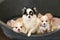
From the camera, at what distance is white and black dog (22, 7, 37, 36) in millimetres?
1267

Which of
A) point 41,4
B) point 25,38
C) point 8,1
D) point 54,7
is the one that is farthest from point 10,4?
point 25,38

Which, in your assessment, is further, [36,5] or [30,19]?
[36,5]

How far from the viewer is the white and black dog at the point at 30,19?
1267 millimetres

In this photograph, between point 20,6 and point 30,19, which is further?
point 20,6

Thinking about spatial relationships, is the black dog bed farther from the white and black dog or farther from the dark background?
the white and black dog

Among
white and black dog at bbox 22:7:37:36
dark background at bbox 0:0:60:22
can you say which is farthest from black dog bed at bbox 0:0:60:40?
white and black dog at bbox 22:7:37:36

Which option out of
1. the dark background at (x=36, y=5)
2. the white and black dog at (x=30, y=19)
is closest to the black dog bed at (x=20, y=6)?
the dark background at (x=36, y=5)

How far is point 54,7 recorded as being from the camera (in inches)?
66.9

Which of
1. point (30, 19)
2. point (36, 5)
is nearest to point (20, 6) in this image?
point (36, 5)

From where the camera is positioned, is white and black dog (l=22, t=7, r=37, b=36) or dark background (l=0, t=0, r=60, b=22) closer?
white and black dog (l=22, t=7, r=37, b=36)

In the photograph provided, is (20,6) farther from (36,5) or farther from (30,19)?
(30,19)

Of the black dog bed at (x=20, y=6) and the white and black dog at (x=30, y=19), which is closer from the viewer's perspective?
the white and black dog at (x=30, y=19)

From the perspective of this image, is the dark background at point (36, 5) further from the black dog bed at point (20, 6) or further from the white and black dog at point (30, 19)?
the white and black dog at point (30, 19)

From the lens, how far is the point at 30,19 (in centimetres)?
128
